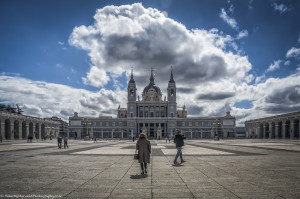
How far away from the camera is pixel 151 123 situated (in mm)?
105938

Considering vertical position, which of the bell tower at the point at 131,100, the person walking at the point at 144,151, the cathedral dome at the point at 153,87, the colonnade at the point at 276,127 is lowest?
the colonnade at the point at 276,127

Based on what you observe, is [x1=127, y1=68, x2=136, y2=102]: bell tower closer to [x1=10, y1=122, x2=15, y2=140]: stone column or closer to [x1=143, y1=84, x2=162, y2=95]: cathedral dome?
[x1=143, y1=84, x2=162, y2=95]: cathedral dome

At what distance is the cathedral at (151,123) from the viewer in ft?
341

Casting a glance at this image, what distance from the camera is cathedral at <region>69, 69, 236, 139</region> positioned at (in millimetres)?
104062

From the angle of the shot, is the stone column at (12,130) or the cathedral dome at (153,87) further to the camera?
the cathedral dome at (153,87)

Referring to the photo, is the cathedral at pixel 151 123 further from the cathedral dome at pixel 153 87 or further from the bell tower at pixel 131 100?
the cathedral dome at pixel 153 87

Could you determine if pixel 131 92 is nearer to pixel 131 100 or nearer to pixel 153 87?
pixel 131 100

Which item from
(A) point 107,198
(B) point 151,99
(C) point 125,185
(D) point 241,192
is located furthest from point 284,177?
(B) point 151,99

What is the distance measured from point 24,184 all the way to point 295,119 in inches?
2687

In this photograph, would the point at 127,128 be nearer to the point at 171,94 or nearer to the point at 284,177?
→ the point at 171,94

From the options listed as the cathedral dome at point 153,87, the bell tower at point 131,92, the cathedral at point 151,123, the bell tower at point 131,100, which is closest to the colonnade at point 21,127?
the cathedral at point 151,123

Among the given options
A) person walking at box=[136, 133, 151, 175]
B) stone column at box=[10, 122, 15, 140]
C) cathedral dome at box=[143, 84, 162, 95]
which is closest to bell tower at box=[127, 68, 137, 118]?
cathedral dome at box=[143, 84, 162, 95]

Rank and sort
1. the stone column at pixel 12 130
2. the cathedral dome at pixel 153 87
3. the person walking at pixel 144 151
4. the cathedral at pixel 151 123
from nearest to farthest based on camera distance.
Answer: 1. the person walking at pixel 144 151
2. the stone column at pixel 12 130
3. the cathedral at pixel 151 123
4. the cathedral dome at pixel 153 87

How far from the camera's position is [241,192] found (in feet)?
20.4
